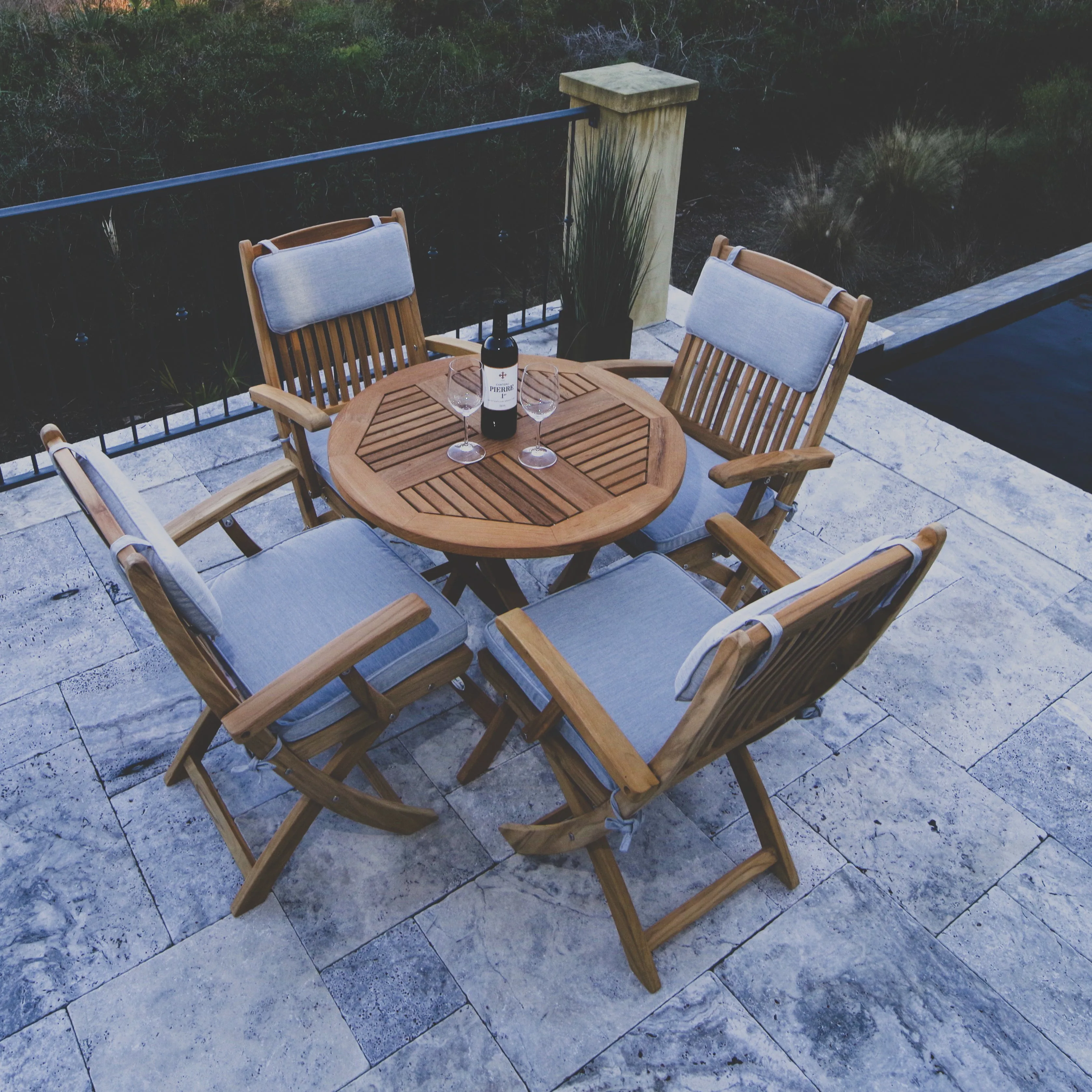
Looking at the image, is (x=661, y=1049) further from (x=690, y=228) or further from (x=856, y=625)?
(x=690, y=228)

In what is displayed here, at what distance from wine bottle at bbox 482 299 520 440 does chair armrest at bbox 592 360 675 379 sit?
0.58 metres

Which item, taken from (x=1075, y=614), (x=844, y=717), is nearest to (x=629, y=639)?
(x=844, y=717)

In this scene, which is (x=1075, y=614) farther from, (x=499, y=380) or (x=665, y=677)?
(x=499, y=380)

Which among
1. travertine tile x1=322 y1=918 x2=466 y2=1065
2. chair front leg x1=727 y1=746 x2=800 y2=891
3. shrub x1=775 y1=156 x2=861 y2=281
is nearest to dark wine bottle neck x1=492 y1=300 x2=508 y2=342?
chair front leg x1=727 y1=746 x2=800 y2=891

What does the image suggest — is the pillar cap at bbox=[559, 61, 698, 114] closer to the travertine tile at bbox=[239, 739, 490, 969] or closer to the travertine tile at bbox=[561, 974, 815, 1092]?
the travertine tile at bbox=[239, 739, 490, 969]

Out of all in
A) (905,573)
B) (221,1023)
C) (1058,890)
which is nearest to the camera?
(905,573)

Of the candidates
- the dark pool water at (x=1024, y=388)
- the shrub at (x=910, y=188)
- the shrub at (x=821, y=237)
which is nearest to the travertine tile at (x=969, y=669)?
the dark pool water at (x=1024, y=388)

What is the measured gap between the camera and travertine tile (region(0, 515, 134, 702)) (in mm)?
2820

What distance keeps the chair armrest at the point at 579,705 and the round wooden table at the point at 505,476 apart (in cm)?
25

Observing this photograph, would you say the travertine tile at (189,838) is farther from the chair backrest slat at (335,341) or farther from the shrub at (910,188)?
the shrub at (910,188)

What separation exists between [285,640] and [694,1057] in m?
1.29

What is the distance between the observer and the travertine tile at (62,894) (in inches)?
82.0

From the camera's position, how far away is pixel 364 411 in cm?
269

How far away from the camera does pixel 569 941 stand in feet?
7.21
